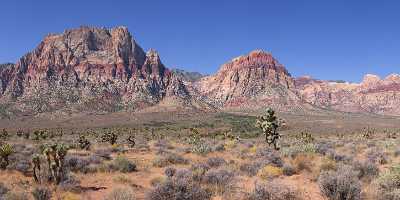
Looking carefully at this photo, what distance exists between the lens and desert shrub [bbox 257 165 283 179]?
72.4ft

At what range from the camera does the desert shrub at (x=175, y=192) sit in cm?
1431

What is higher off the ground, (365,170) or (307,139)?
(365,170)

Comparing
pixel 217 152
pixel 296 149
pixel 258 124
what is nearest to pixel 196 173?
pixel 296 149

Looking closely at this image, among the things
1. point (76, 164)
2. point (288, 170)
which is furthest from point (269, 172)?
point (76, 164)

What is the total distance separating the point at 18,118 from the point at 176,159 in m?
173

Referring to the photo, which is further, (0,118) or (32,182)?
(0,118)

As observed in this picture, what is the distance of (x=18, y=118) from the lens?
184375 millimetres

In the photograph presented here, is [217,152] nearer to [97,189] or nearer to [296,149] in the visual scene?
[296,149]

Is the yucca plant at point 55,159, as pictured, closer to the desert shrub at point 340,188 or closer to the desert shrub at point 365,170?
the desert shrub at point 340,188

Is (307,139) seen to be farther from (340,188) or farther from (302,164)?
(340,188)

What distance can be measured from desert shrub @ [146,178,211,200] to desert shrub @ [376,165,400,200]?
20.0 ft

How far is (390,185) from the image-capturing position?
15117 millimetres

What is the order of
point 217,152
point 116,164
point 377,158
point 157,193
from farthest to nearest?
point 217,152
point 377,158
point 116,164
point 157,193

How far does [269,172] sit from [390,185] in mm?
8015
